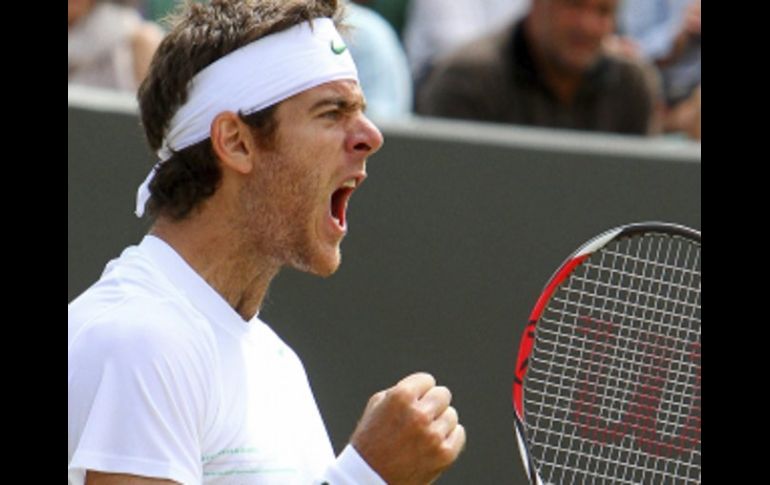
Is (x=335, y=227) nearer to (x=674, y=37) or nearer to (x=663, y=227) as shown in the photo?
(x=663, y=227)

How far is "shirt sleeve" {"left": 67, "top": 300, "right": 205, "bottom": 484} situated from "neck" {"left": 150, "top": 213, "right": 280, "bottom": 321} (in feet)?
0.97

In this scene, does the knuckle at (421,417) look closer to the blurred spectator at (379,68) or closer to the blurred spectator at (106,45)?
the blurred spectator at (379,68)

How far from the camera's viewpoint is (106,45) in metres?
6.46

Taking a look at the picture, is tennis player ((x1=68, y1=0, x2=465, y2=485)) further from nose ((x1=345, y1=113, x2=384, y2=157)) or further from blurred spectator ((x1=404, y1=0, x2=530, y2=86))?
blurred spectator ((x1=404, y1=0, x2=530, y2=86))

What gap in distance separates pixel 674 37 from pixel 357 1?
1338 millimetres

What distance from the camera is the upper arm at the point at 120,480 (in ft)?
9.47

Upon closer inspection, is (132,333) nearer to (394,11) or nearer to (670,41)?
(394,11)

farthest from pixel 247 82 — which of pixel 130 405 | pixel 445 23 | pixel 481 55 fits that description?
pixel 445 23

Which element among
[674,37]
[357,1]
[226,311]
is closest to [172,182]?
[226,311]

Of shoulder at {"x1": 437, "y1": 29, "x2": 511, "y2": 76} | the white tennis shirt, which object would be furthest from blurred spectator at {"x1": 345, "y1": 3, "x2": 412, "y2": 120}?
the white tennis shirt

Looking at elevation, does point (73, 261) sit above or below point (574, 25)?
below

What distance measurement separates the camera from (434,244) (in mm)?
5508
